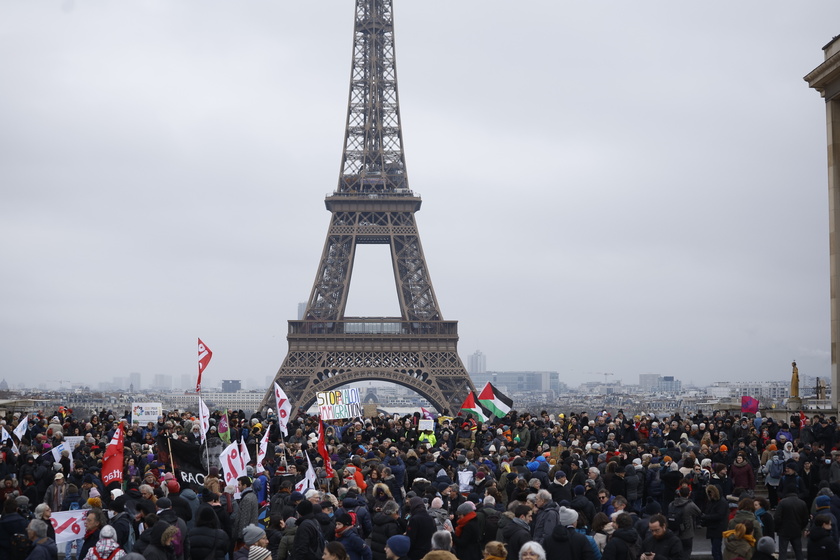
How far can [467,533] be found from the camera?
13.5 m

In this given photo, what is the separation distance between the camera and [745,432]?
24781 millimetres

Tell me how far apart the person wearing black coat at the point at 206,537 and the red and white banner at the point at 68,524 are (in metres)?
2.48

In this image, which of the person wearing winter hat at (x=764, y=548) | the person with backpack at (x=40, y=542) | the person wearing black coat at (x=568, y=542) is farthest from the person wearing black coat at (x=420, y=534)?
the person with backpack at (x=40, y=542)

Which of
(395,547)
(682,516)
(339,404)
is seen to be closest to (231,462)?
(395,547)

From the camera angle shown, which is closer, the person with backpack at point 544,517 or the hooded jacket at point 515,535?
the hooded jacket at point 515,535

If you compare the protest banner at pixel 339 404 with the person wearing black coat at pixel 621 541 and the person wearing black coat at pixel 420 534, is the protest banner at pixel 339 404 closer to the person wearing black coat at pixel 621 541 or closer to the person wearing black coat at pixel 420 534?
the person wearing black coat at pixel 420 534

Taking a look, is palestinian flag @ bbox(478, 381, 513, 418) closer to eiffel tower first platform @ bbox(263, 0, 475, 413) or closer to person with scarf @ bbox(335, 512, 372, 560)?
person with scarf @ bbox(335, 512, 372, 560)

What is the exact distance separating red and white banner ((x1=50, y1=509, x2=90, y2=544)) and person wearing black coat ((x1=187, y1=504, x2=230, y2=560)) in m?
2.48

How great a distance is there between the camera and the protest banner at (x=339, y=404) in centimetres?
2966

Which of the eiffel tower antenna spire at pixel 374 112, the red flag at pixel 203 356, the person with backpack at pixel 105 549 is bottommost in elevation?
the person with backpack at pixel 105 549

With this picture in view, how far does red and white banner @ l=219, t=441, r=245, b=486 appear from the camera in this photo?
16.2 m

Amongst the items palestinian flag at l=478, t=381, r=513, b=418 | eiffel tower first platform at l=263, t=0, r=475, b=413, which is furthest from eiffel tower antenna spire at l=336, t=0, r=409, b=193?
palestinian flag at l=478, t=381, r=513, b=418

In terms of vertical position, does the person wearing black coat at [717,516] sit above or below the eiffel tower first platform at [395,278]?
below

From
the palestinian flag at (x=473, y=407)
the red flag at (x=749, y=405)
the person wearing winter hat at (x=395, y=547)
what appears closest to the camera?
the person wearing winter hat at (x=395, y=547)
